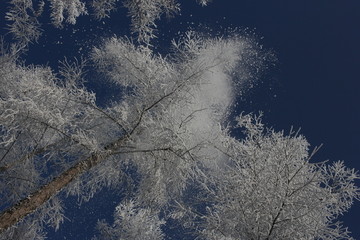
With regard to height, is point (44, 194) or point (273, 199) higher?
point (273, 199)

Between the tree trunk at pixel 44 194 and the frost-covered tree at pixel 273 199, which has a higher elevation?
the frost-covered tree at pixel 273 199

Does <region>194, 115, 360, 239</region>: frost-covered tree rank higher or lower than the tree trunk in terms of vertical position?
higher

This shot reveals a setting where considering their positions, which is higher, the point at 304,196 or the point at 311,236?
the point at 304,196

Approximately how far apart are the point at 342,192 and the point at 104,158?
4.75 m

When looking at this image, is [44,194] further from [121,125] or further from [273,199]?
[273,199]

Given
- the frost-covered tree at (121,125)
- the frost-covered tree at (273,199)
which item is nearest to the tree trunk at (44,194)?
the frost-covered tree at (121,125)

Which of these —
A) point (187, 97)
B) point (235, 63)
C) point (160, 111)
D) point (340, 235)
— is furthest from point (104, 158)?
point (340, 235)

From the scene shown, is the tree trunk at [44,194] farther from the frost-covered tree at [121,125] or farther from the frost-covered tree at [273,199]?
the frost-covered tree at [273,199]

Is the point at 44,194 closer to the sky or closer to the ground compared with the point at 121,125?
closer to the ground

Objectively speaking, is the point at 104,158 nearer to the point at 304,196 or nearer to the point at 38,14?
the point at 38,14

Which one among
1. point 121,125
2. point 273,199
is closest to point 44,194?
point 121,125

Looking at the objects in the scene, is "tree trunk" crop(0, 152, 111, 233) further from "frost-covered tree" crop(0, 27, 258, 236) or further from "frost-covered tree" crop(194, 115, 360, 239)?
"frost-covered tree" crop(194, 115, 360, 239)

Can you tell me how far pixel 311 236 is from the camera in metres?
6.29

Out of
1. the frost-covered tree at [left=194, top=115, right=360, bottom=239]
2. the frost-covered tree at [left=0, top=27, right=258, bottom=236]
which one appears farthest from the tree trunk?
the frost-covered tree at [left=194, top=115, right=360, bottom=239]
